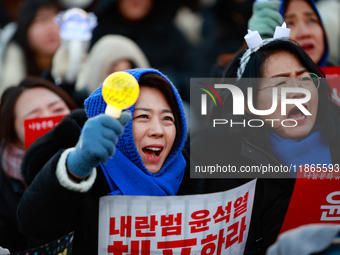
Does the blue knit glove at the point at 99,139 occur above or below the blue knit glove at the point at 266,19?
below

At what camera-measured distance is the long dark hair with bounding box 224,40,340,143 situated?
7.43 ft

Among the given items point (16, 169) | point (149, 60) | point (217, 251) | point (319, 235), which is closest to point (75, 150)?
point (217, 251)

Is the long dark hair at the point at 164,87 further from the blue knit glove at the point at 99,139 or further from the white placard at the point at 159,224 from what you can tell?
the blue knit glove at the point at 99,139

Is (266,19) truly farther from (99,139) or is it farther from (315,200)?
(99,139)

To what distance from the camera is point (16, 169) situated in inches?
111

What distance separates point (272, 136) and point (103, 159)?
102 cm

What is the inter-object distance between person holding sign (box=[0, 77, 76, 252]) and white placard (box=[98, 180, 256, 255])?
1077 mm

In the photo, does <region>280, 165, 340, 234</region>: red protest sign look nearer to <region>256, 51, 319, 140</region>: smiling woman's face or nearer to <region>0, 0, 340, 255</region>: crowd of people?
<region>0, 0, 340, 255</region>: crowd of people

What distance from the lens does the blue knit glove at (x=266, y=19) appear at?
9.36 feet

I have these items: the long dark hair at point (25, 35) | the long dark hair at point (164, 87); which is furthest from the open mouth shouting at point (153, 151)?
the long dark hair at point (25, 35)

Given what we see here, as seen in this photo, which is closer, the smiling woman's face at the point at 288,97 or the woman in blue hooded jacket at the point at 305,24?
the smiling woman's face at the point at 288,97

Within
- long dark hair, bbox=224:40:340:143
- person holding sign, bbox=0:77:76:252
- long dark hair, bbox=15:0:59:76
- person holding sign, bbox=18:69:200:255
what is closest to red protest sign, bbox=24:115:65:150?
person holding sign, bbox=0:77:76:252

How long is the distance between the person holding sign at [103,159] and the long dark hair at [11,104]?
1.06 meters

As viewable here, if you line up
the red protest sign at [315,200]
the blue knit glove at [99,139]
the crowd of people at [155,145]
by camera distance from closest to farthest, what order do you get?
the blue knit glove at [99,139] → the crowd of people at [155,145] → the red protest sign at [315,200]
